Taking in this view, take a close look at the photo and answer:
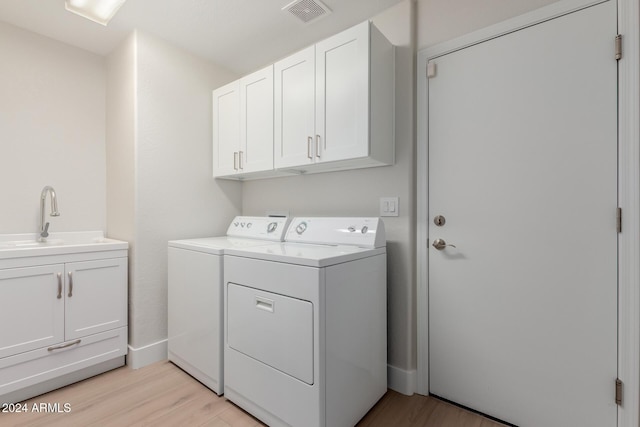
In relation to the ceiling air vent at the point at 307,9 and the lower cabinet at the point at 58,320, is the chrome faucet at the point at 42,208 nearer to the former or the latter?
the lower cabinet at the point at 58,320

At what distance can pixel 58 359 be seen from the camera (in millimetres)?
1826

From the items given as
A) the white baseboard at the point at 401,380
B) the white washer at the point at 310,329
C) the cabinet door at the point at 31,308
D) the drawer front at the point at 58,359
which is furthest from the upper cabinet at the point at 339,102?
the drawer front at the point at 58,359

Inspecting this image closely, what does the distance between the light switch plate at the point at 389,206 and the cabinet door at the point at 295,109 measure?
540 millimetres

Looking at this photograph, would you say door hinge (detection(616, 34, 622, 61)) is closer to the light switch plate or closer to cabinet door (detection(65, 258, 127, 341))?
the light switch plate

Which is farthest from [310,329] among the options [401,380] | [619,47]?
[619,47]

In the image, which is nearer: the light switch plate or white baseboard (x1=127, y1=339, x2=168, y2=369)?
the light switch plate

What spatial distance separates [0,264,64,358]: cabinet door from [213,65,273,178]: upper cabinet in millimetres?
1343

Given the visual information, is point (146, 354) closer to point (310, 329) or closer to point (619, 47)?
point (310, 329)

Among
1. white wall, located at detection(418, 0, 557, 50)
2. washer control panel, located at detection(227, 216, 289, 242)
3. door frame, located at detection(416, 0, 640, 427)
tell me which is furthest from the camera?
washer control panel, located at detection(227, 216, 289, 242)

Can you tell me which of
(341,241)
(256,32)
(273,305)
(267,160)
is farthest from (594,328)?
(256,32)

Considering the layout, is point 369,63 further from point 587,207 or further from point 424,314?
point 424,314

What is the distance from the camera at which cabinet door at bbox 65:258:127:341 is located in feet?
6.19

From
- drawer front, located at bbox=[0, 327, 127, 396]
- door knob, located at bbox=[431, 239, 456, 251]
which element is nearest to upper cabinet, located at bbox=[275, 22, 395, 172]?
door knob, located at bbox=[431, 239, 456, 251]

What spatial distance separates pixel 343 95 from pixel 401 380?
1773 millimetres
